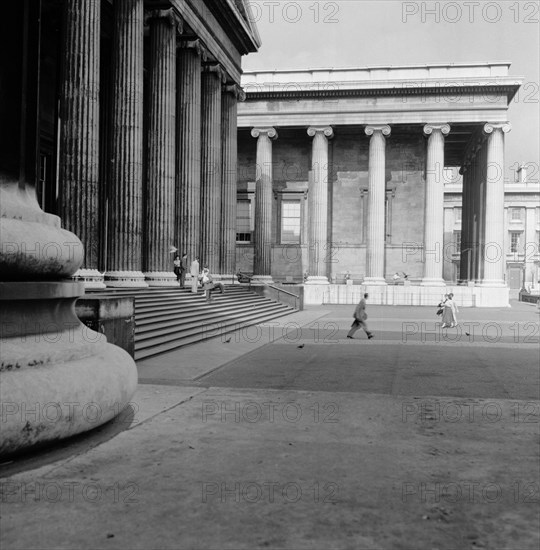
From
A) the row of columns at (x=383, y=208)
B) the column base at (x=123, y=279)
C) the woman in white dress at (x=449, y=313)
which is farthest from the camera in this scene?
the row of columns at (x=383, y=208)

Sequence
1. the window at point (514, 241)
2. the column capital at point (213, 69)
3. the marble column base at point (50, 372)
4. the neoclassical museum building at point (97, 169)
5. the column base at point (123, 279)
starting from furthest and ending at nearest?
the window at point (514, 241), the column capital at point (213, 69), the column base at point (123, 279), the neoclassical museum building at point (97, 169), the marble column base at point (50, 372)

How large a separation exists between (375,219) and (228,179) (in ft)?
49.3

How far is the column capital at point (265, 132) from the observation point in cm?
4469

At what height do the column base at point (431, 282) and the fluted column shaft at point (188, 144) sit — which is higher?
the fluted column shaft at point (188, 144)

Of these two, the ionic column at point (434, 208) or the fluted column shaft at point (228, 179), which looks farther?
the ionic column at point (434, 208)

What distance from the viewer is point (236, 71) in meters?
31.9

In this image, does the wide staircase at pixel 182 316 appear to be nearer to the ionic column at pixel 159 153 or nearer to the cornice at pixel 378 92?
the ionic column at pixel 159 153

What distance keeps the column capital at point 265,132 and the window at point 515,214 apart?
48486mm

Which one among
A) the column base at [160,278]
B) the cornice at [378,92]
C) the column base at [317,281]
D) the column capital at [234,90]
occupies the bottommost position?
the column base at [317,281]

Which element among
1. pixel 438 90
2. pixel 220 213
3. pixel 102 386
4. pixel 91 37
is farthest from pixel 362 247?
pixel 102 386

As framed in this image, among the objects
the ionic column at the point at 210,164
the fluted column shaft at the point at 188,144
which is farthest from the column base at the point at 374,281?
the fluted column shaft at the point at 188,144

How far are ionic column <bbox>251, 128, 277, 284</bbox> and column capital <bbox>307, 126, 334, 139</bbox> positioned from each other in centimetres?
256

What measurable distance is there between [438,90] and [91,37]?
102ft

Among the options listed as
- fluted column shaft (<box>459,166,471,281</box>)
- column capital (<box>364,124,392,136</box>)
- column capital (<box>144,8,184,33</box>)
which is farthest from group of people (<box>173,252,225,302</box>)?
fluted column shaft (<box>459,166,471,281</box>)
